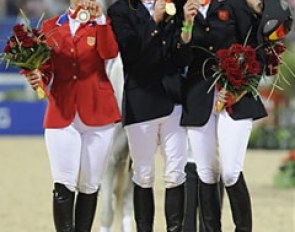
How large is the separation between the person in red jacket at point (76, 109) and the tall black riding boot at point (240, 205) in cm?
86

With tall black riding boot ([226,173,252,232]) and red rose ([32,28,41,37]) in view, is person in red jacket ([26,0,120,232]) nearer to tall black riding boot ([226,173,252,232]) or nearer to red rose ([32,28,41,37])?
red rose ([32,28,41,37])

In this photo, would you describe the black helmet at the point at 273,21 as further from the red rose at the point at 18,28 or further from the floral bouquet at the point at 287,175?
the floral bouquet at the point at 287,175

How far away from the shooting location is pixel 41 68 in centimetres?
747

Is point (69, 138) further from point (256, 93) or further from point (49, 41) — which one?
point (256, 93)

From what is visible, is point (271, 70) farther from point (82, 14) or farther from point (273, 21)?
point (82, 14)

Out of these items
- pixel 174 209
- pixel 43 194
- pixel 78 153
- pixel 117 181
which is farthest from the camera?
pixel 43 194

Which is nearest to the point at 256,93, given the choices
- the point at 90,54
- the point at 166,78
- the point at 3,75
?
the point at 166,78

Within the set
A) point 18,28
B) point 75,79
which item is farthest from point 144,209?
point 18,28

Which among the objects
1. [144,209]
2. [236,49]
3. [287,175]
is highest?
[236,49]

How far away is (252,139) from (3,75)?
6364mm

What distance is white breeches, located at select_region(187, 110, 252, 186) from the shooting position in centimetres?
749

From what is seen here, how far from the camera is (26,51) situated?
738cm

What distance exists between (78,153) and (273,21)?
4.92ft

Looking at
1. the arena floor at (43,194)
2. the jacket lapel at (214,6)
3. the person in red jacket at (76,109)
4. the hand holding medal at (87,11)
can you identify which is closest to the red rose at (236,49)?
the jacket lapel at (214,6)
